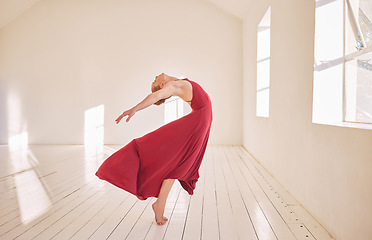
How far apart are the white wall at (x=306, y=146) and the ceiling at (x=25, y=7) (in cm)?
175

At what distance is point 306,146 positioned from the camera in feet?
8.48

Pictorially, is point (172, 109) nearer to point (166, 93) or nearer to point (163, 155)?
point (163, 155)

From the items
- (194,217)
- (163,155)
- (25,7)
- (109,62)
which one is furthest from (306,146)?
(25,7)

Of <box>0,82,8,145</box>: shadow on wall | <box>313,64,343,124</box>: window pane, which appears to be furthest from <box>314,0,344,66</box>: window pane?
<box>0,82,8,145</box>: shadow on wall

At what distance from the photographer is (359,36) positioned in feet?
7.00

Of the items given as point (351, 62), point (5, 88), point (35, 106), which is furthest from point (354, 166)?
point (5, 88)

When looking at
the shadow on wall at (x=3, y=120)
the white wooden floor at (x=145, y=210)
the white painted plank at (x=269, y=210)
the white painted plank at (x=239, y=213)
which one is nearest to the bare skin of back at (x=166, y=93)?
the white wooden floor at (x=145, y=210)

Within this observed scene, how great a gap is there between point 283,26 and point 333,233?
2.25 m

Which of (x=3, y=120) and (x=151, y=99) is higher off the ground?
(x=151, y=99)

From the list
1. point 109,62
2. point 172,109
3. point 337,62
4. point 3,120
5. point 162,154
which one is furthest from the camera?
point 3,120

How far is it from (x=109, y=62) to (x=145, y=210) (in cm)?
572

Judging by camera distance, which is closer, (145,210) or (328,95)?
(328,95)

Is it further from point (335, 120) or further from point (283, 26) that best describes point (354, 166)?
point (283, 26)

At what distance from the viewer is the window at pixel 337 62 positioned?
2199mm
